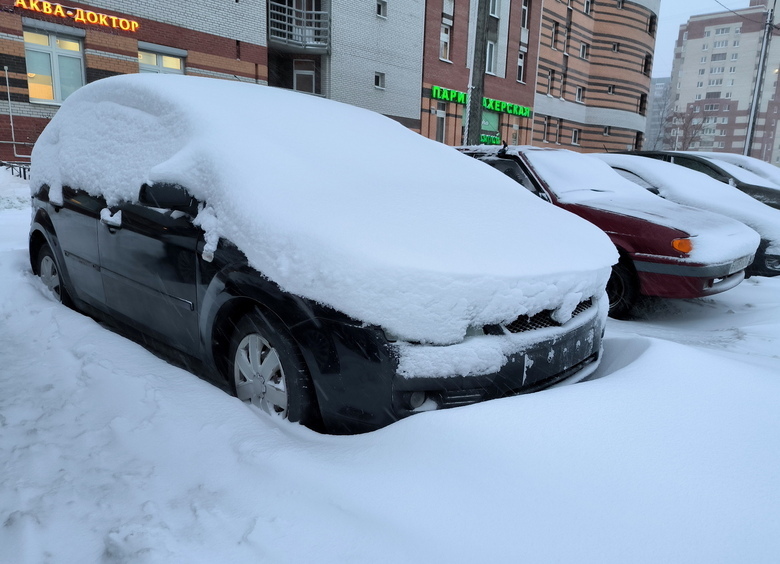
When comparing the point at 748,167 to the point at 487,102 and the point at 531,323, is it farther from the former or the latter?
the point at 487,102

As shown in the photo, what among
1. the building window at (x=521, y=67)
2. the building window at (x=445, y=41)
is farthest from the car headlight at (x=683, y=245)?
the building window at (x=521, y=67)

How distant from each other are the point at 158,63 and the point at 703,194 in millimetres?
14209

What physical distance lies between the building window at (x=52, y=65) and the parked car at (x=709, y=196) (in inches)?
499

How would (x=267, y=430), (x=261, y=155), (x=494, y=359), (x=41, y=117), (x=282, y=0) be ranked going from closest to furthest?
(x=494, y=359) < (x=267, y=430) < (x=261, y=155) < (x=41, y=117) < (x=282, y=0)

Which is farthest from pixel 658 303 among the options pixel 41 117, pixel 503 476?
pixel 41 117

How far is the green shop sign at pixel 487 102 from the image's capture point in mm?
22812

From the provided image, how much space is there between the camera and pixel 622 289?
4.81m

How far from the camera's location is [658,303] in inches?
216

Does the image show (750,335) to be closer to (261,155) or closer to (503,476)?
(503,476)

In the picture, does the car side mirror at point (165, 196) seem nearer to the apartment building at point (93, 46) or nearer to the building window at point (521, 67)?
the apartment building at point (93, 46)

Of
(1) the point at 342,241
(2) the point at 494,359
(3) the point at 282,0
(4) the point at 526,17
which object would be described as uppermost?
(4) the point at 526,17

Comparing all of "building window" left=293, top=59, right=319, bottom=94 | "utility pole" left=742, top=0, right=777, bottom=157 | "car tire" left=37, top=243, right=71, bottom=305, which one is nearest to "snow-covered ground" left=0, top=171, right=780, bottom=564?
"car tire" left=37, top=243, right=71, bottom=305

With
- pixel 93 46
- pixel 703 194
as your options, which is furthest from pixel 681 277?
pixel 93 46

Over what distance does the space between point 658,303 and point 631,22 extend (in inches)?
1344
